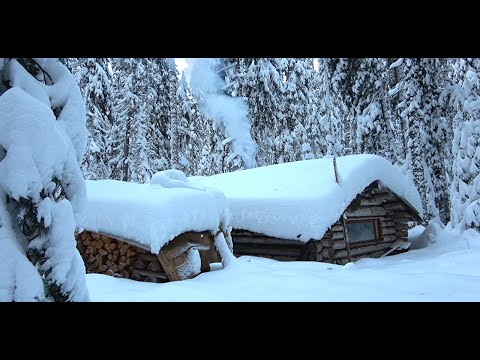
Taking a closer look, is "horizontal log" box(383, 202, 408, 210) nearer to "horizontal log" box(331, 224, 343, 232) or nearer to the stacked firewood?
"horizontal log" box(331, 224, 343, 232)

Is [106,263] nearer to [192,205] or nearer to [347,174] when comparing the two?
[192,205]

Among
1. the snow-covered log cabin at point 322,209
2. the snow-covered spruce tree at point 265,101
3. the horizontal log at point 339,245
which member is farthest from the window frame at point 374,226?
the snow-covered spruce tree at point 265,101

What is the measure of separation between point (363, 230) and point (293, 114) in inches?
470

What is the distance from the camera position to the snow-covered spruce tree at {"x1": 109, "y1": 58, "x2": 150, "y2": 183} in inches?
851

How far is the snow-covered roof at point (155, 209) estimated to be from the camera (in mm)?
6238

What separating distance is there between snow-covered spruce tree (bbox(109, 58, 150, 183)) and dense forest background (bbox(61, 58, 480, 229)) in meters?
0.06

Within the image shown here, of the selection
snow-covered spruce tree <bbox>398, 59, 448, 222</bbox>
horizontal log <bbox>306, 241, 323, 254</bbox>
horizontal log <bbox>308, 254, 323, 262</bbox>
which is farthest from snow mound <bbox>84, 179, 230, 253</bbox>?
snow-covered spruce tree <bbox>398, 59, 448, 222</bbox>

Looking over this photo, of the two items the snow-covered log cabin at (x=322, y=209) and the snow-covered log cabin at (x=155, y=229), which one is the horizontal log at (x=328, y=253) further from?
the snow-covered log cabin at (x=155, y=229)

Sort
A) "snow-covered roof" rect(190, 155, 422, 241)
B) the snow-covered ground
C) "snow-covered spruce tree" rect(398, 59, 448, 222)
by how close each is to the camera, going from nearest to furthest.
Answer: the snow-covered ground → "snow-covered roof" rect(190, 155, 422, 241) → "snow-covered spruce tree" rect(398, 59, 448, 222)

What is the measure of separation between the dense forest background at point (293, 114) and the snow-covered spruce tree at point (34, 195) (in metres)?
12.8

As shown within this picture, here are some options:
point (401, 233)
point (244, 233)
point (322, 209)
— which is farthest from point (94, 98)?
point (401, 233)

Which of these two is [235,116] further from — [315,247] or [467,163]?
[315,247]

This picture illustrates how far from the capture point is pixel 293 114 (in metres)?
22.3
